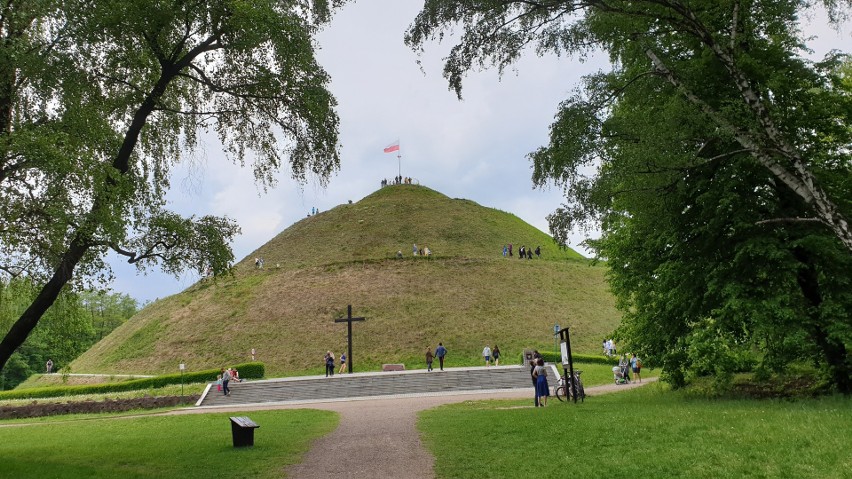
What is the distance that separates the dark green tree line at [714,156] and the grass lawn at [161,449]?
8.10m

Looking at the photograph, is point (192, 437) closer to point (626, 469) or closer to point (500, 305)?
point (626, 469)

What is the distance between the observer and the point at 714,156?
550 inches

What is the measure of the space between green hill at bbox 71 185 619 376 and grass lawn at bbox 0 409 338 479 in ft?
54.2

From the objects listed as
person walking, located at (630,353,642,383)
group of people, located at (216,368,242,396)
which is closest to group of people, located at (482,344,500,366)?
person walking, located at (630,353,642,383)

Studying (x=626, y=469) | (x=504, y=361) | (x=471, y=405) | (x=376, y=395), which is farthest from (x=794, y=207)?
(x=504, y=361)

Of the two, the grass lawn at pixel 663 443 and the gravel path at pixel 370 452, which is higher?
the grass lawn at pixel 663 443

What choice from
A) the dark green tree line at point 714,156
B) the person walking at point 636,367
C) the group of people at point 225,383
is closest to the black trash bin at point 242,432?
the dark green tree line at point 714,156

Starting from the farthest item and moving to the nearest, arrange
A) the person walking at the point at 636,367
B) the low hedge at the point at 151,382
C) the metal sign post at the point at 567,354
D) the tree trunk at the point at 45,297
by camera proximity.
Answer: the low hedge at the point at 151,382
the person walking at the point at 636,367
the metal sign post at the point at 567,354
the tree trunk at the point at 45,297

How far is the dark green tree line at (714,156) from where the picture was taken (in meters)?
12.0

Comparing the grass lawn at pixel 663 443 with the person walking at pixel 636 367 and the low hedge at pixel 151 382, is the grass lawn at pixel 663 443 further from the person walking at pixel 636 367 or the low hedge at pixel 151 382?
the low hedge at pixel 151 382

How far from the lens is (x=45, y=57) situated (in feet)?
31.3

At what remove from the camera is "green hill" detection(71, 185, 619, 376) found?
40.2 metres

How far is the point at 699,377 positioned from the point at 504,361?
1862cm

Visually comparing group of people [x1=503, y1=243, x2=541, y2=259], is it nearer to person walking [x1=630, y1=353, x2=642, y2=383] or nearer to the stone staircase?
the stone staircase
